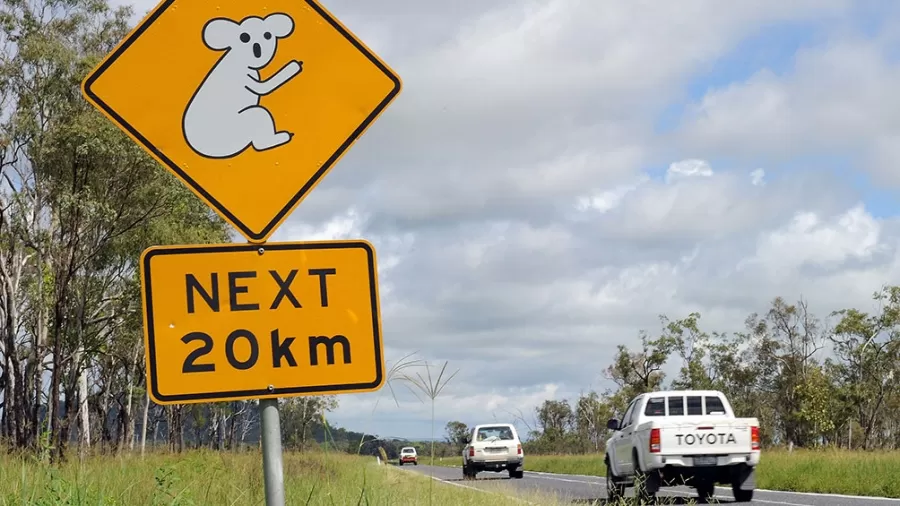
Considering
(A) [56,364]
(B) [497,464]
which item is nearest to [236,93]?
(B) [497,464]

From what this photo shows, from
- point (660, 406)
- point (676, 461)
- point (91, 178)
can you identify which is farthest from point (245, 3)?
point (91, 178)

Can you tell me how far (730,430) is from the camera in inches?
617

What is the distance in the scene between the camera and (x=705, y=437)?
15.6 metres

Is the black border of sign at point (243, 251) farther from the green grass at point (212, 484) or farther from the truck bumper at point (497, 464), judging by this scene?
the truck bumper at point (497, 464)

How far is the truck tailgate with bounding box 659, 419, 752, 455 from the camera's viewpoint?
15.5m

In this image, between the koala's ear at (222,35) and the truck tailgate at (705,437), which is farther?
the truck tailgate at (705,437)

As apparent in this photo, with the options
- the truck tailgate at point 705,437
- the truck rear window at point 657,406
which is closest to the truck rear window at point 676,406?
the truck rear window at point 657,406

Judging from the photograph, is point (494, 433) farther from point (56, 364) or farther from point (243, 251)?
point (243, 251)

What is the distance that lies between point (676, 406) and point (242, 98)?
14.6m

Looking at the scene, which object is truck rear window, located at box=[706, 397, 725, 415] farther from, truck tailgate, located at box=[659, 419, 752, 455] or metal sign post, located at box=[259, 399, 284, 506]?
metal sign post, located at box=[259, 399, 284, 506]

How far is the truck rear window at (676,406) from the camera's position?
1719 centimetres

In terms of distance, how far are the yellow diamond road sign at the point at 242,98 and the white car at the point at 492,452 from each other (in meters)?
27.1

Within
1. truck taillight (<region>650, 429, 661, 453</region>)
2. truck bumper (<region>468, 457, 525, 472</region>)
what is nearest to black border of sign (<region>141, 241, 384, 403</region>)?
truck taillight (<region>650, 429, 661, 453</region>)

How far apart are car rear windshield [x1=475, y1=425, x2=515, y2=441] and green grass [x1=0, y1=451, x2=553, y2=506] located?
18.0 metres
